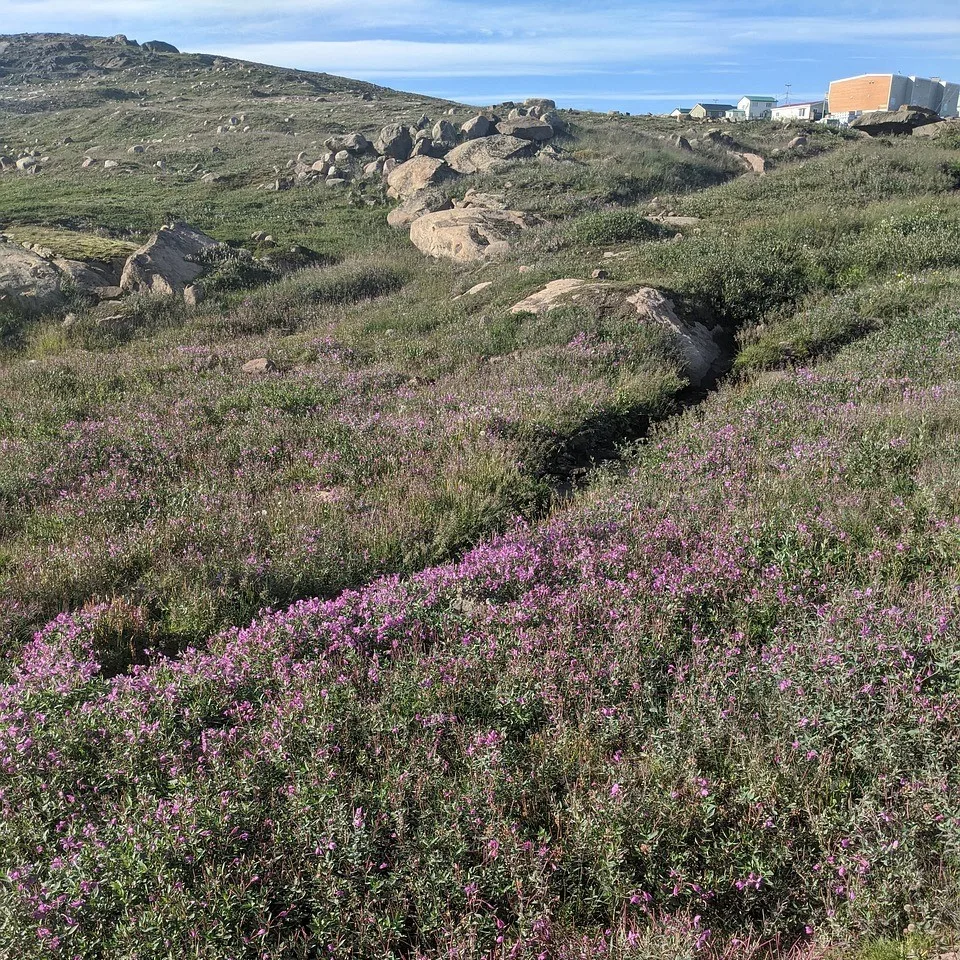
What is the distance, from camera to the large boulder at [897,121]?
41.6 m

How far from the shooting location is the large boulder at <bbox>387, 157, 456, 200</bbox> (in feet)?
101

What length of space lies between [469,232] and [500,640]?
721 inches

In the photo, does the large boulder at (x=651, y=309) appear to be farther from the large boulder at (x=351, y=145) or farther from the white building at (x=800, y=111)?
the white building at (x=800, y=111)

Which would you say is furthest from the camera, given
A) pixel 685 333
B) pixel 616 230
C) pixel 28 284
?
pixel 616 230

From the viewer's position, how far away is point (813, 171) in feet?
78.9

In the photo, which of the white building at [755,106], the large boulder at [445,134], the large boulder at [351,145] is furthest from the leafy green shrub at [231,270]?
the white building at [755,106]

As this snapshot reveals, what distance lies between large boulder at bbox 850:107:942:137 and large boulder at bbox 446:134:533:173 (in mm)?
23385

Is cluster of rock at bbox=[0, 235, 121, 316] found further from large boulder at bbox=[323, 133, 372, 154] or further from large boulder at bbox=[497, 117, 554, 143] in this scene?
large boulder at bbox=[497, 117, 554, 143]

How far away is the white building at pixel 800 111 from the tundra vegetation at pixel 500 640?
122 meters

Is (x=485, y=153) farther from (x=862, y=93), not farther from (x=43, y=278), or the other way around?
(x=862, y=93)

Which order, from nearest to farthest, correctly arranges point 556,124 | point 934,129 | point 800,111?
point 934,129 < point 556,124 < point 800,111

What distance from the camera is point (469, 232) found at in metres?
20.5

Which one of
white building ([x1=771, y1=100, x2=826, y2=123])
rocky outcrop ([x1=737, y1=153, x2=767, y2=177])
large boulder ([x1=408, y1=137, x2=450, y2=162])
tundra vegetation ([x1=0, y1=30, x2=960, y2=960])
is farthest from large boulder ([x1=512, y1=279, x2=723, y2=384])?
white building ([x1=771, y1=100, x2=826, y2=123])

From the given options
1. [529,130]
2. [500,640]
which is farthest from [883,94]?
[500,640]
